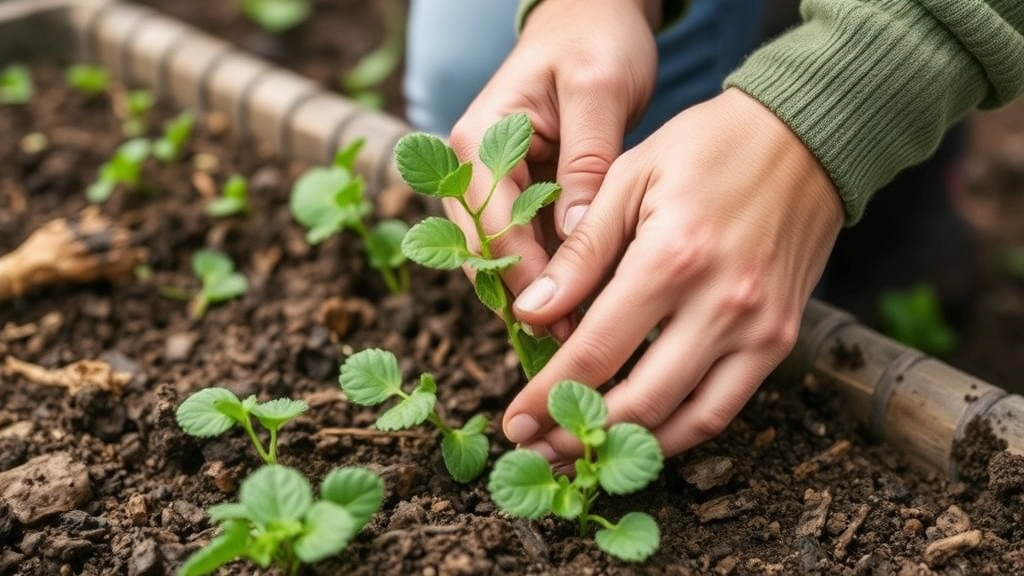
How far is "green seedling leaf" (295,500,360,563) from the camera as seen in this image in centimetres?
110

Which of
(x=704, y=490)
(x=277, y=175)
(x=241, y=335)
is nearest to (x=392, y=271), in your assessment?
(x=241, y=335)

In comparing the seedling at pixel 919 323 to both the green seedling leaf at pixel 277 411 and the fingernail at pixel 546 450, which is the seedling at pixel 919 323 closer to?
the fingernail at pixel 546 450

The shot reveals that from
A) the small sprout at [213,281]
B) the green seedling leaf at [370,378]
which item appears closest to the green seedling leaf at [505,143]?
the green seedling leaf at [370,378]

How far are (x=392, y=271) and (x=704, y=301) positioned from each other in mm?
797

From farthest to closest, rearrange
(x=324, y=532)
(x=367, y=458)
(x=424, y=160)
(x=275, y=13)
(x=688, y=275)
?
(x=275, y=13) → (x=367, y=458) → (x=424, y=160) → (x=688, y=275) → (x=324, y=532)

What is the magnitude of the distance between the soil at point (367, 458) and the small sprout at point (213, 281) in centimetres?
2

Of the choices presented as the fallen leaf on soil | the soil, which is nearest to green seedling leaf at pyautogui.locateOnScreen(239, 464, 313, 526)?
the soil

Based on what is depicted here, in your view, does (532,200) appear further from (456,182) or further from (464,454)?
(464,454)

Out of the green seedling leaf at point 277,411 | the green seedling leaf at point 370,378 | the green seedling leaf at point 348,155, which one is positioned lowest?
the green seedling leaf at point 277,411

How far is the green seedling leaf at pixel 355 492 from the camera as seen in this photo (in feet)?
3.84

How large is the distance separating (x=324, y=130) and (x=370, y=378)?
1.00m

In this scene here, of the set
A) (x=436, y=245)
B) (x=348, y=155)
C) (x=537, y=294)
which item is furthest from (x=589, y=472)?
(x=348, y=155)

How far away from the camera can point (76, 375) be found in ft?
5.30

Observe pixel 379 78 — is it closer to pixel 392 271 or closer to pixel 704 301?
pixel 392 271
